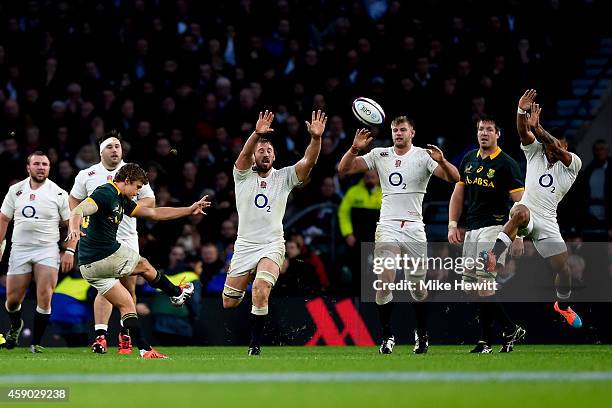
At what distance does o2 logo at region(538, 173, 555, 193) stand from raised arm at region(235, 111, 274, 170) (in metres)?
3.45

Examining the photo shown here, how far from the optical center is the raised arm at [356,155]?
494 inches

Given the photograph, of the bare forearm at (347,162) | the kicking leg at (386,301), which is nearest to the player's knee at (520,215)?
the kicking leg at (386,301)

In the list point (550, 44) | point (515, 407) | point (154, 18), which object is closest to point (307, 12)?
point (154, 18)

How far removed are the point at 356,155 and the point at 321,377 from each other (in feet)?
14.2

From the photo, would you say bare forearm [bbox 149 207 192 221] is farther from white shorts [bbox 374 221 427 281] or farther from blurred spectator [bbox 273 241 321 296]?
blurred spectator [bbox 273 241 321 296]

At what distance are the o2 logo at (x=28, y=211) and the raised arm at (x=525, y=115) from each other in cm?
588

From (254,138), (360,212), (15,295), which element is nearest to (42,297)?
(15,295)

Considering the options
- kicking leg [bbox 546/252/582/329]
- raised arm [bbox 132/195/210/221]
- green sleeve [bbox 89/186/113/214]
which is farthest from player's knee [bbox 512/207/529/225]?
green sleeve [bbox 89/186/113/214]

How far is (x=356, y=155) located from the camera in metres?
12.9

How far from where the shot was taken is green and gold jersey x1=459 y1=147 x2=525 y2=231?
13.0m

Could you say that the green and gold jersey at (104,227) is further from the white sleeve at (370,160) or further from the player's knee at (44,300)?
the white sleeve at (370,160)

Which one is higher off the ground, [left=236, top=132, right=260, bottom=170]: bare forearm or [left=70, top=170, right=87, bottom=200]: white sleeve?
[left=236, top=132, right=260, bottom=170]: bare forearm

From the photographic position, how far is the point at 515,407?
6879 millimetres

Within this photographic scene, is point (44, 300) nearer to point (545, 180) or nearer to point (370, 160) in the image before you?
point (370, 160)
